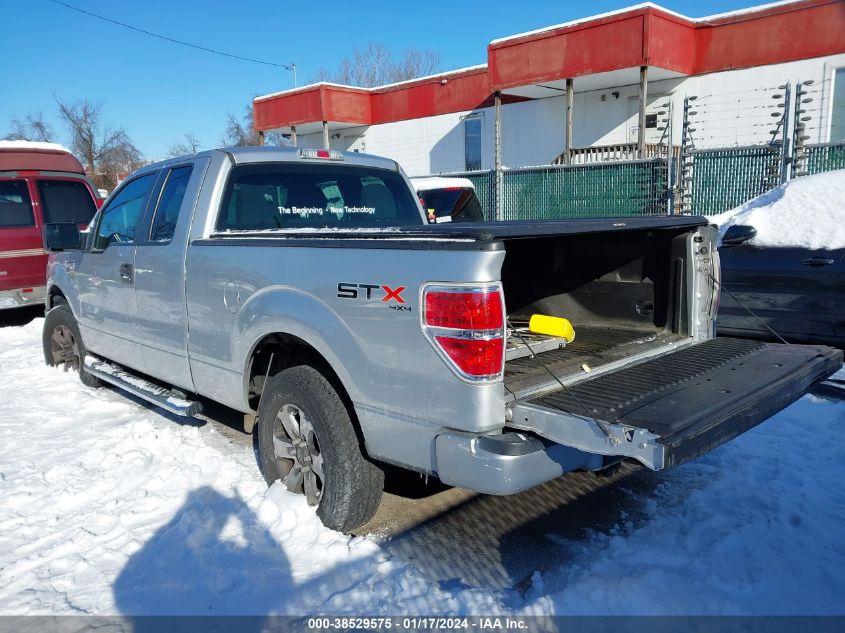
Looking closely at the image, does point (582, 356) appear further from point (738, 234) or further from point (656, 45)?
point (656, 45)

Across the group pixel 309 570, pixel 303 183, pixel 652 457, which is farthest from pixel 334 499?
pixel 303 183

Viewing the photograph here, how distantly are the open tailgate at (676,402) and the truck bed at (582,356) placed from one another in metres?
0.09

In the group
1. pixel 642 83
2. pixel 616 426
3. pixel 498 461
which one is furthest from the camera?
pixel 642 83

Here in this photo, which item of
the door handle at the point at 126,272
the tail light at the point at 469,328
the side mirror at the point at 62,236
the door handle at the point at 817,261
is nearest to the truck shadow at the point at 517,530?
the tail light at the point at 469,328

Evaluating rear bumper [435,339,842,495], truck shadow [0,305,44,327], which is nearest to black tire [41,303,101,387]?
rear bumper [435,339,842,495]

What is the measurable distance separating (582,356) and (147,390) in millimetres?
3166

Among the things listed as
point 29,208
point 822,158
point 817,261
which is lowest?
point 817,261

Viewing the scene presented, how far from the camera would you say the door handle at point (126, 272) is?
192 inches

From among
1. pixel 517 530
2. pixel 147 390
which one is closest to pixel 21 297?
pixel 147 390

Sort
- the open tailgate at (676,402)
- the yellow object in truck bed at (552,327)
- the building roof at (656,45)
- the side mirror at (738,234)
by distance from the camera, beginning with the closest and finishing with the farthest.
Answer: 1. the open tailgate at (676,402)
2. the yellow object in truck bed at (552,327)
3. the side mirror at (738,234)
4. the building roof at (656,45)

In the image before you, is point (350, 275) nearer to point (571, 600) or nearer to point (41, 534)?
point (571, 600)

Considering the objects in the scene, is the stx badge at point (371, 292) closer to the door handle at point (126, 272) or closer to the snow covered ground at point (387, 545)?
the snow covered ground at point (387, 545)

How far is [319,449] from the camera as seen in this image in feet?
11.1

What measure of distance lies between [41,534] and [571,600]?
2.77m
